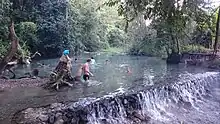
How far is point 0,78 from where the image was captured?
16391 millimetres

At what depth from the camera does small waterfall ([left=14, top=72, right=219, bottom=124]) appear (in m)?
9.59

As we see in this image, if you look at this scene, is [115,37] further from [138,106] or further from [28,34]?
[138,106]

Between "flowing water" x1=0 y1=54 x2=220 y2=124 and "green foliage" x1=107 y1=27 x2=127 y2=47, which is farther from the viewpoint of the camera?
"green foliage" x1=107 y1=27 x2=127 y2=47

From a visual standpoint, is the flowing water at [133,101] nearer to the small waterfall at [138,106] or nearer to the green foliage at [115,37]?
the small waterfall at [138,106]

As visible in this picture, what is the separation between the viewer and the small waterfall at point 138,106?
9.59 m

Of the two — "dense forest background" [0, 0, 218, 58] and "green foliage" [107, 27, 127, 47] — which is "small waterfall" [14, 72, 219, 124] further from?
"green foliage" [107, 27, 127, 47]

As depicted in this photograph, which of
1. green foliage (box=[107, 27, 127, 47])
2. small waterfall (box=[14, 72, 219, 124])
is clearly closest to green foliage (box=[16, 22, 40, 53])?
small waterfall (box=[14, 72, 219, 124])

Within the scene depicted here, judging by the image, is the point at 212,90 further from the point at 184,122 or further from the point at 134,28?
the point at 134,28

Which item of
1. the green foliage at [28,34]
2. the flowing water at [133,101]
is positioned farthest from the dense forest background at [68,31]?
the flowing water at [133,101]

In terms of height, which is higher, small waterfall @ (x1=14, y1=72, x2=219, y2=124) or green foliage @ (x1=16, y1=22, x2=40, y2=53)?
green foliage @ (x1=16, y1=22, x2=40, y2=53)

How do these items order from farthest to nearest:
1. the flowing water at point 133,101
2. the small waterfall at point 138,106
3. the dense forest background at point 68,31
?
the dense forest background at point 68,31
the flowing water at point 133,101
the small waterfall at point 138,106

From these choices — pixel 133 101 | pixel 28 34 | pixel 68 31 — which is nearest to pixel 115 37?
pixel 68 31

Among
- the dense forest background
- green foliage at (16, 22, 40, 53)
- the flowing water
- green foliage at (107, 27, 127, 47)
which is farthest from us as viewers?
green foliage at (107, 27, 127, 47)

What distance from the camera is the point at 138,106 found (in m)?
11.3
